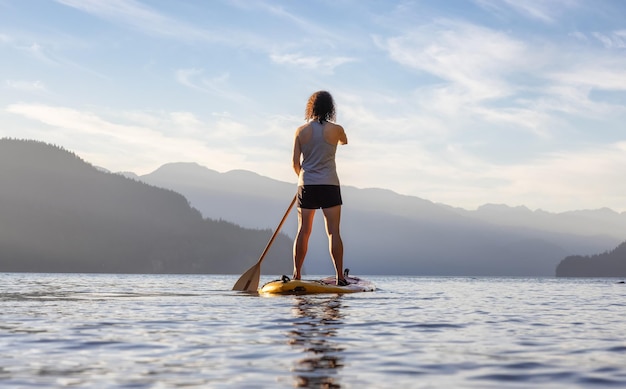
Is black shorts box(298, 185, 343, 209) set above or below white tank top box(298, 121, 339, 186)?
below

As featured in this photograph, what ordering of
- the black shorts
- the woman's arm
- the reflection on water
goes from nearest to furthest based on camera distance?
the reflection on water → the black shorts → the woman's arm

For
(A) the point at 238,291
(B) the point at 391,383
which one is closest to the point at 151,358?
(B) the point at 391,383

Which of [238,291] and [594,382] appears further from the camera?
[238,291]

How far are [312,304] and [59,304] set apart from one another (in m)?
3.57

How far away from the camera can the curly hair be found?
14.1 m

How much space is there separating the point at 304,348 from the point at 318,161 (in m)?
8.02

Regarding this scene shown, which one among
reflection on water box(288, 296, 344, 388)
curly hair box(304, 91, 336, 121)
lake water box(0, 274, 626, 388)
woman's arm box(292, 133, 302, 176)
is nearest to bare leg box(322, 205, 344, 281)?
woman's arm box(292, 133, 302, 176)

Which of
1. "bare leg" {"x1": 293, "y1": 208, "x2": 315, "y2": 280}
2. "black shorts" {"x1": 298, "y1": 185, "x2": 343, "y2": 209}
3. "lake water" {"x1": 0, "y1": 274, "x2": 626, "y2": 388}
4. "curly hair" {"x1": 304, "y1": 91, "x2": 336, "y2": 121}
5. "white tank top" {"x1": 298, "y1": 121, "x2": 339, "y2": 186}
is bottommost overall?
"lake water" {"x1": 0, "y1": 274, "x2": 626, "y2": 388}

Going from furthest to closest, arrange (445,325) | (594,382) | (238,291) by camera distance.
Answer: (238,291)
(445,325)
(594,382)

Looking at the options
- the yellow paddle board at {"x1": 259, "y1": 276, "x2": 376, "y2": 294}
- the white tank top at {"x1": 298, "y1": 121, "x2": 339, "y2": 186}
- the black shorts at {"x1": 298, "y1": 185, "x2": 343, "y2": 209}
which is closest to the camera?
the yellow paddle board at {"x1": 259, "y1": 276, "x2": 376, "y2": 294}

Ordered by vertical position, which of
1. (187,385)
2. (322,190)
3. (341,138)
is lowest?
(187,385)

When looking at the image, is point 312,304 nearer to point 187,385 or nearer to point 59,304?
point 59,304

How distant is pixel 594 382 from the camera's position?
462cm

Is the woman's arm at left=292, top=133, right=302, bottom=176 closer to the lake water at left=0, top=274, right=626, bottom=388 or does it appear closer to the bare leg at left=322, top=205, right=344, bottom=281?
the bare leg at left=322, top=205, right=344, bottom=281
